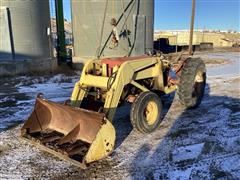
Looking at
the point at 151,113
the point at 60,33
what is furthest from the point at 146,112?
the point at 60,33

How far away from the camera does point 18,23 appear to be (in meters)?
12.7

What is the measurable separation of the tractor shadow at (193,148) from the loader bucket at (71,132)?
0.66 m

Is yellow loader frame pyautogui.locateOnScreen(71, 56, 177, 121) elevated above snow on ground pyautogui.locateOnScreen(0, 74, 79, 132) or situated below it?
above

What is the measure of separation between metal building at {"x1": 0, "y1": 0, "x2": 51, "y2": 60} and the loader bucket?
8613mm

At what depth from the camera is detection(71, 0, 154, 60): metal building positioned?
1459cm

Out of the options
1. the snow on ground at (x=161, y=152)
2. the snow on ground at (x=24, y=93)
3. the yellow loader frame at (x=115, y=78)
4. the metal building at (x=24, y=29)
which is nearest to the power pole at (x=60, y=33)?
the metal building at (x=24, y=29)

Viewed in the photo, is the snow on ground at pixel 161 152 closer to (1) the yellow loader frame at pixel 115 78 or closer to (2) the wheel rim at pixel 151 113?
(2) the wheel rim at pixel 151 113

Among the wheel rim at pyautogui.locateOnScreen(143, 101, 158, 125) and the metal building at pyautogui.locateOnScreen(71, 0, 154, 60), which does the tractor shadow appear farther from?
the metal building at pyautogui.locateOnScreen(71, 0, 154, 60)

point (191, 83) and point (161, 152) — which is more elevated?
point (191, 83)

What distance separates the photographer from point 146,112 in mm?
5246

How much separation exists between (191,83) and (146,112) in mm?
1603

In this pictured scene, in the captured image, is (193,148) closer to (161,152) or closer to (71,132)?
(161,152)

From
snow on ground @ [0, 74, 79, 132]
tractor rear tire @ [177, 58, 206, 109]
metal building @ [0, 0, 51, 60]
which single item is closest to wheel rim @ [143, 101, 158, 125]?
tractor rear tire @ [177, 58, 206, 109]

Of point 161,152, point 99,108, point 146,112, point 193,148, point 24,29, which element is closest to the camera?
point 161,152
